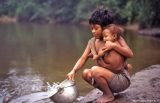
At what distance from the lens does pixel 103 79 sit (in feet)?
13.3

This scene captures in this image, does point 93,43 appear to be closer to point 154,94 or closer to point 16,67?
point 154,94

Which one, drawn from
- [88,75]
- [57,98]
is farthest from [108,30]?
[57,98]

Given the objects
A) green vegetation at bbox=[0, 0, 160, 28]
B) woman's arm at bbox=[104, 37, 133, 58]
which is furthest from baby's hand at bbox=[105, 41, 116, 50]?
green vegetation at bbox=[0, 0, 160, 28]

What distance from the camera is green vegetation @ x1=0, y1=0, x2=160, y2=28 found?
20.7 meters

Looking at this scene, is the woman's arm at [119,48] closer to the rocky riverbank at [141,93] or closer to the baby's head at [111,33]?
the baby's head at [111,33]

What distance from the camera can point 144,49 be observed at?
42.8ft

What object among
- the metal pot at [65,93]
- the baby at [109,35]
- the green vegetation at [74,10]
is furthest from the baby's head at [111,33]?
the green vegetation at [74,10]

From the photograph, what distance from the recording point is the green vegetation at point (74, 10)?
20.7 meters

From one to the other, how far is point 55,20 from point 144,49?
26672mm

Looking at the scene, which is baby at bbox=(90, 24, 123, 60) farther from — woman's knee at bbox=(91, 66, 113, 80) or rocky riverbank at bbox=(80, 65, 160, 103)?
rocky riverbank at bbox=(80, 65, 160, 103)

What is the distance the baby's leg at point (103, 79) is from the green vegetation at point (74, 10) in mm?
15606

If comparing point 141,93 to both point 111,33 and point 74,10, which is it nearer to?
point 111,33

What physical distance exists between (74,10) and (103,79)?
34.0m

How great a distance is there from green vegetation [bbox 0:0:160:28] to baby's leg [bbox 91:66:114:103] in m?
15.6
